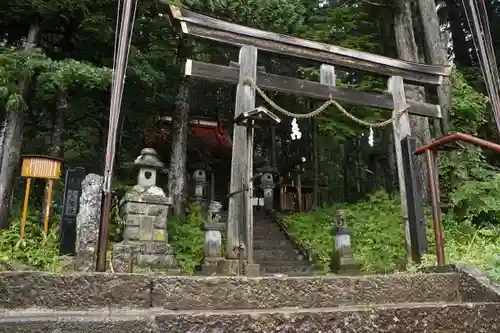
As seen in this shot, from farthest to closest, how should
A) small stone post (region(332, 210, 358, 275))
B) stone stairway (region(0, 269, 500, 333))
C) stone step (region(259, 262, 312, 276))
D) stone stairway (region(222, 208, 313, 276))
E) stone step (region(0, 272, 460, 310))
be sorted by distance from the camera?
stone stairway (region(222, 208, 313, 276))
stone step (region(259, 262, 312, 276))
small stone post (region(332, 210, 358, 275))
stone step (region(0, 272, 460, 310))
stone stairway (region(0, 269, 500, 333))

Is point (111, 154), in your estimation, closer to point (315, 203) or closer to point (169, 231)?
point (169, 231)

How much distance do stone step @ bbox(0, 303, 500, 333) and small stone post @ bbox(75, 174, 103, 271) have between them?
5303 millimetres

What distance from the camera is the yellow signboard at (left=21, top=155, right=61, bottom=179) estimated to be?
7.92 meters

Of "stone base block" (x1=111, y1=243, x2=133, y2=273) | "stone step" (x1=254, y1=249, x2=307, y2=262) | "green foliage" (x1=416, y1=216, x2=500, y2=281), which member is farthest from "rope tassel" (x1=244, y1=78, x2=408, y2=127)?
"stone step" (x1=254, y1=249, x2=307, y2=262)

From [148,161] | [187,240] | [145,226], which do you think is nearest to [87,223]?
[145,226]

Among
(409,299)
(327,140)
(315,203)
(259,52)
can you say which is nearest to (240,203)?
(259,52)

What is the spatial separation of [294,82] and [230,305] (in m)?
5.83

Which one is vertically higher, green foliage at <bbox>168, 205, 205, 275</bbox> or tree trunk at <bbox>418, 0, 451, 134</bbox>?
tree trunk at <bbox>418, 0, 451, 134</bbox>

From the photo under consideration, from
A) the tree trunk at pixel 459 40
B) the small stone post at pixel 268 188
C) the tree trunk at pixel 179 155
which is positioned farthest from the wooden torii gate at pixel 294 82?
the tree trunk at pixel 459 40

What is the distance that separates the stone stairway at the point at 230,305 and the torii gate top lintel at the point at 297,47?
520 cm

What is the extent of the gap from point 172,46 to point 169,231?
5149 mm

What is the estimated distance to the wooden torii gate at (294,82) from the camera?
6.92 m

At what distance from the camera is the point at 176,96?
12.4 m

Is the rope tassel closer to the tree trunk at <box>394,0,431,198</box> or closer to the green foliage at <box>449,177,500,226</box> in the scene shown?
the green foliage at <box>449,177,500,226</box>
